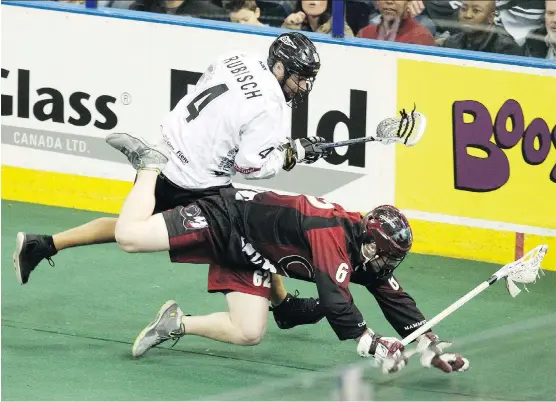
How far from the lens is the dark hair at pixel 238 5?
29.2 feet

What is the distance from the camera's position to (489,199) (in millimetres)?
8375

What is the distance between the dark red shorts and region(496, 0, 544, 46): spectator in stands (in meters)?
2.57

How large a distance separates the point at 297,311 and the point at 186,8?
8.82 feet

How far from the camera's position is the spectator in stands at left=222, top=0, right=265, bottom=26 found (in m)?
8.90

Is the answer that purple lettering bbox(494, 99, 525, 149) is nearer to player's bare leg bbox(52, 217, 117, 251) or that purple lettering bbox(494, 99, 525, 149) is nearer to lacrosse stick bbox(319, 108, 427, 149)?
lacrosse stick bbox(319, 108, 427, 149)

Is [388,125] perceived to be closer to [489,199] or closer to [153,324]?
[489,199]

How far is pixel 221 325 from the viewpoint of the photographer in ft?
21.8

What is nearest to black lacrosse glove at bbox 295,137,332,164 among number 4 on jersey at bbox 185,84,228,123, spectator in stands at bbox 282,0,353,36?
number 4 on jersey at bbox 185,84,228,123

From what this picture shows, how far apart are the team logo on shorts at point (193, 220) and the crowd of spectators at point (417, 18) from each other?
2403 mm

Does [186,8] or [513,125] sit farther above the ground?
[186,8]

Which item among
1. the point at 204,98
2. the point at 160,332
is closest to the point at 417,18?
the point at 204,98

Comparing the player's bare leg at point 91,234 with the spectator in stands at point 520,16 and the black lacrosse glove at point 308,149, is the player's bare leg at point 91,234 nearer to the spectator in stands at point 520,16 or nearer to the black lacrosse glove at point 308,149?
the black lacrosse glove at point 308,149

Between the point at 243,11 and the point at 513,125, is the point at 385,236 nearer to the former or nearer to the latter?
the point at 513,125

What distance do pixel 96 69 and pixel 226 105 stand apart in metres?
2.56
